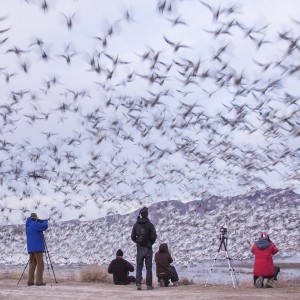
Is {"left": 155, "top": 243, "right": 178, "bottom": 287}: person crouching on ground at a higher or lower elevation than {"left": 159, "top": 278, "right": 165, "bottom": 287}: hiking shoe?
higher

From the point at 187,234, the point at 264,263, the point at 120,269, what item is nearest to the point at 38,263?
the point at 120,269

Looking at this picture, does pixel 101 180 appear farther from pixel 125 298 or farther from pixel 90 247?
pixel 90 247

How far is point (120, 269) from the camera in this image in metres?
21.3

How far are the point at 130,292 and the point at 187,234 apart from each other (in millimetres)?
87968

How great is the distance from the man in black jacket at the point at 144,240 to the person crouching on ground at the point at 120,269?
1.41 meters

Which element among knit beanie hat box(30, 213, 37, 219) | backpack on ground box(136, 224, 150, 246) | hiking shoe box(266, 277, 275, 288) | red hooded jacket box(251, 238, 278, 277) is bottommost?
hiking shoe box(266, 277, 275, 288)

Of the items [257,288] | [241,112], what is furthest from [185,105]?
[257,288]

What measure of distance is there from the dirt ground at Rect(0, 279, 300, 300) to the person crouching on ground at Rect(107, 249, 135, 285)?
35 centimetres

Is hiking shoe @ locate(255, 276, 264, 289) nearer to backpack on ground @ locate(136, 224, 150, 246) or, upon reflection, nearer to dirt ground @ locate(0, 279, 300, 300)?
dirt ground @ locate(0, 279, 300, 300)

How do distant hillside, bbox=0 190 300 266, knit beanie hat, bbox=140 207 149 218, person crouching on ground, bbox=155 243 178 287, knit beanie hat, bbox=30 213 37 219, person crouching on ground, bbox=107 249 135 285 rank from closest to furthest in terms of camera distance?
1. knit beanie hat, bbox=140 207 149 218
2. knit beanie hat, bbox=30 213 37 219
3. person crouching on ground, bbox=155 243 178 287
4. person crouching on ground, bbox=107 249 135 285
5. distant hillside, bbox=0 190 300 266

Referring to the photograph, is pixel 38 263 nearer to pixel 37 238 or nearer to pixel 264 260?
pixel 37 238

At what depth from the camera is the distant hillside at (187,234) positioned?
79562 millimetres

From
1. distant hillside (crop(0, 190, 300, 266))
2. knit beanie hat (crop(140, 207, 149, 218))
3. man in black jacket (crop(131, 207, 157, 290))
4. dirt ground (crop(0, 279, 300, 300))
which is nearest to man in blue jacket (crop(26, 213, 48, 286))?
dirt ground (crop(0, 279, 300, 300))

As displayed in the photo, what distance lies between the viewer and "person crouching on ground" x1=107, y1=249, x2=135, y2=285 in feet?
69.6
